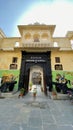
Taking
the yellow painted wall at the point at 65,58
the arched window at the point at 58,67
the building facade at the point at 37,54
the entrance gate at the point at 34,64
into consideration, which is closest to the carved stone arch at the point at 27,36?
the building facade at the point at 37,54

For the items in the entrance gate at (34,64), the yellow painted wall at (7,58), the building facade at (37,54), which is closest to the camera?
the entrance gate at (34,64)

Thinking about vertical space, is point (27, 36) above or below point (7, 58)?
above

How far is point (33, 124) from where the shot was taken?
11.4ft

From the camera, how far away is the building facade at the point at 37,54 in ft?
40.0

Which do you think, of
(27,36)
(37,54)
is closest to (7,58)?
(37,54)

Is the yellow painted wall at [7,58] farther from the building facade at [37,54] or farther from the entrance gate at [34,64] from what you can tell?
the entrance gate at [34,64]

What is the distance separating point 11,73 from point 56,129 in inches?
381

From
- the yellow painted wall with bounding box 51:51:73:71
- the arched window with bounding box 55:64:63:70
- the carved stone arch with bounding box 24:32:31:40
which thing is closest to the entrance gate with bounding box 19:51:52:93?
the yellow painted wall with bounding box 51:51:73:71

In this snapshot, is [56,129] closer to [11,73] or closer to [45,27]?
[11,73]

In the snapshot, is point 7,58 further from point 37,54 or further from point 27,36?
point 27,36

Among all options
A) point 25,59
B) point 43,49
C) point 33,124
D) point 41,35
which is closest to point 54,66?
point 43,49

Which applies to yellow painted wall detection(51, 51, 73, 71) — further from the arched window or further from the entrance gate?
the entrance gate

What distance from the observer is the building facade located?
1219 cm

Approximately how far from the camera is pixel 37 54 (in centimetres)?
1282
